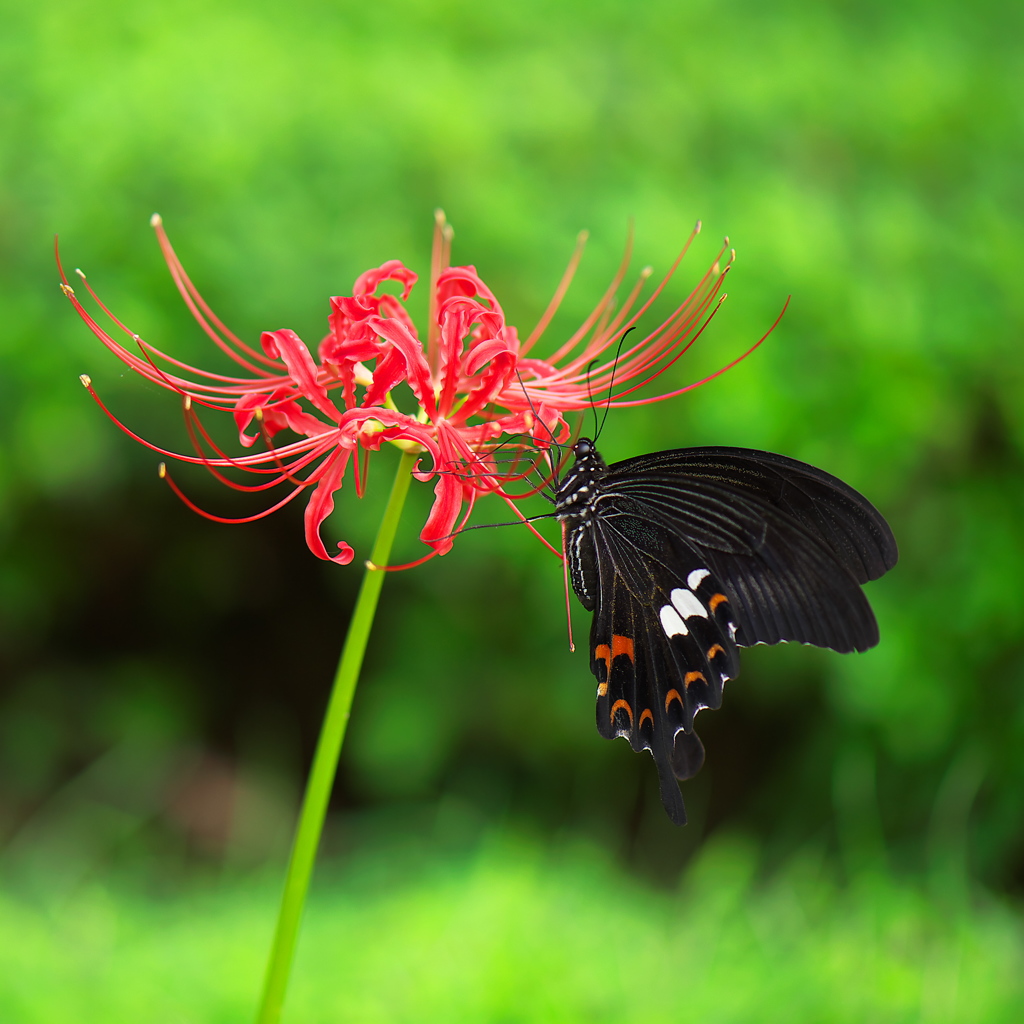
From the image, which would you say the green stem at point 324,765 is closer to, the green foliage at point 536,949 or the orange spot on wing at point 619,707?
the orange spot on wing at point 619,707

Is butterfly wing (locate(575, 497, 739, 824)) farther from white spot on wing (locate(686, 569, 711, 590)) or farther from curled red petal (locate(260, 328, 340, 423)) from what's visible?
curled red petal (locate(260, 328, 340, 423))

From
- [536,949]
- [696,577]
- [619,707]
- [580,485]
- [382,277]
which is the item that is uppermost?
[382,277]

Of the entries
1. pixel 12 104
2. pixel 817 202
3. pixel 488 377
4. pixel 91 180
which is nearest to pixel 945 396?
pixel 817 202

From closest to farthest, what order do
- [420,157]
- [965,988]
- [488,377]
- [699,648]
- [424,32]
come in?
[488,377] → [699,648] → [965,988] → [420,157] → [424,32]

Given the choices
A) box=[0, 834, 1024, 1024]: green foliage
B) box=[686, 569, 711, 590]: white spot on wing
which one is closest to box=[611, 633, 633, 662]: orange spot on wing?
box=[686, 569, 711, 590]: white spot on wing

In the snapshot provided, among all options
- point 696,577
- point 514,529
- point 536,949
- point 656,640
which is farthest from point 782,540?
point 514,529

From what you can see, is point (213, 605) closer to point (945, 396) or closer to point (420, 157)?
point (420, 157)

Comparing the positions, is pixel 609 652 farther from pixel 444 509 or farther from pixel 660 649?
pixel 444 509
